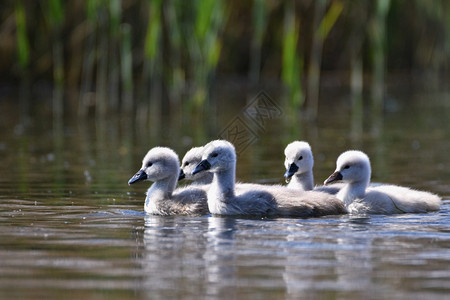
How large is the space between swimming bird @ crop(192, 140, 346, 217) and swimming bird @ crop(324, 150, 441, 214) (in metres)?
0.20

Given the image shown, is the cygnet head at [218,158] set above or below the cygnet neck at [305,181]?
above


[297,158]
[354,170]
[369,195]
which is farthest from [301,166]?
[369,195]

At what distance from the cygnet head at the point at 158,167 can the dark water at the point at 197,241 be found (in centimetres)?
38

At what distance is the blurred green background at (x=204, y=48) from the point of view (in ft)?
54.0

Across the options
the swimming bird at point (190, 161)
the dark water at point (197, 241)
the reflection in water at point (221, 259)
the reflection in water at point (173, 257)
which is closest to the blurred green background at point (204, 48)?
the dark water at point (197, 241)

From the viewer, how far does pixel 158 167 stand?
9180 millimetres

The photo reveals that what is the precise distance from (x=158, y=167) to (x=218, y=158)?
630 millimetres

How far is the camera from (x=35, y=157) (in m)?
13.9

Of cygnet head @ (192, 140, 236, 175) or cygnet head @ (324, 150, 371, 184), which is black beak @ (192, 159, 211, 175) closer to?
cygnet head @ (192, 140, 236, 175)

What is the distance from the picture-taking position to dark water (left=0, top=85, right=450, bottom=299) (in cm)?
565

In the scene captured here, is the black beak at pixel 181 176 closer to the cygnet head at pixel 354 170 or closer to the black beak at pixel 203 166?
the black beak at pixel 203 166

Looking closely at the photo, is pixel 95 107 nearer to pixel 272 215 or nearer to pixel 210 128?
pixel 210 128

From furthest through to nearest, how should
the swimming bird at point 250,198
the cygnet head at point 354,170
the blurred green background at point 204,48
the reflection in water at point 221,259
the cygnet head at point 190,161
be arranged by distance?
the blurred green background at point 204,48 < the cygnet head at point 190,161 < the cygnet head at point 354,170 < the swimming bird at point 250,198 < the reflection in water at point 221,259

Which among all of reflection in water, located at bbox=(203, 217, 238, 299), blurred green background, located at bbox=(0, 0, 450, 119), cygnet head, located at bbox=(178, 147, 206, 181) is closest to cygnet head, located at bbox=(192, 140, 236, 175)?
reflection in water, located at bbox=(203, 217, 238, 299)
